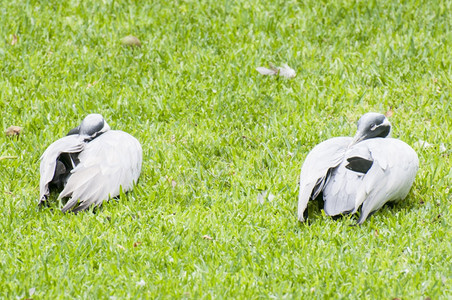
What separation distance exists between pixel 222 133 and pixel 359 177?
1387 mm

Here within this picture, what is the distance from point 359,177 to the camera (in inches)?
170

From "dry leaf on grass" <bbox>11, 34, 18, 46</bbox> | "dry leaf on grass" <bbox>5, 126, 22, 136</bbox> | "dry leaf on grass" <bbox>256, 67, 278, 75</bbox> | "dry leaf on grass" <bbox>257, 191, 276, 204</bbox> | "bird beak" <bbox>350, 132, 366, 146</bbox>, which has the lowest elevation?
"dry leaf on grass" <bbox>257, 191, 276, 204</bbox>

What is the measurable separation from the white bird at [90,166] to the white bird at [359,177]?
3.73ft

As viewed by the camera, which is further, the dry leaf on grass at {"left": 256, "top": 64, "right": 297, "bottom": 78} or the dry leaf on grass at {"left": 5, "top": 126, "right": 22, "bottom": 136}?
the dry leaf on grass at {"left": 256, "top": 64, "right": 297, "bottom": 78}

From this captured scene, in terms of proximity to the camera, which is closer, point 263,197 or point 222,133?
point 263,197

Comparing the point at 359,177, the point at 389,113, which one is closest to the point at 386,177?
the point at 359,177

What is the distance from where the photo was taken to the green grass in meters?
3.80

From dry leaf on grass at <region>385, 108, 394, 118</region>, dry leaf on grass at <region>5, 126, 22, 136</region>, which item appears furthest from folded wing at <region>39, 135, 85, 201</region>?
dry leaf on grass at <region>385, 108, 394, 118</region>

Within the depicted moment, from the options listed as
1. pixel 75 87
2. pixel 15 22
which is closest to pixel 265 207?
pixel 75 87

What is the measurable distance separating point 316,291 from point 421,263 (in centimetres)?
64

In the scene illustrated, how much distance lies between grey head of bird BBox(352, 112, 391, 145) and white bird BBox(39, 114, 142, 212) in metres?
1.47

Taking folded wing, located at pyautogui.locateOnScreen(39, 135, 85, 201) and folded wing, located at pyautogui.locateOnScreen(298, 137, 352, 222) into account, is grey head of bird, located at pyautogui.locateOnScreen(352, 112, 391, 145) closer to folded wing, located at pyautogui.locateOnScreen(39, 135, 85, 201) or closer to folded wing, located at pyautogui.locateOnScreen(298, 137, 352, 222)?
folded wing, located at pyautogui.locateOnScreen(298, 137, 352, 222)

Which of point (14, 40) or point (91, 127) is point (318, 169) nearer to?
point (91, 127)

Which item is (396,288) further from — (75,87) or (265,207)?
(75,87)
